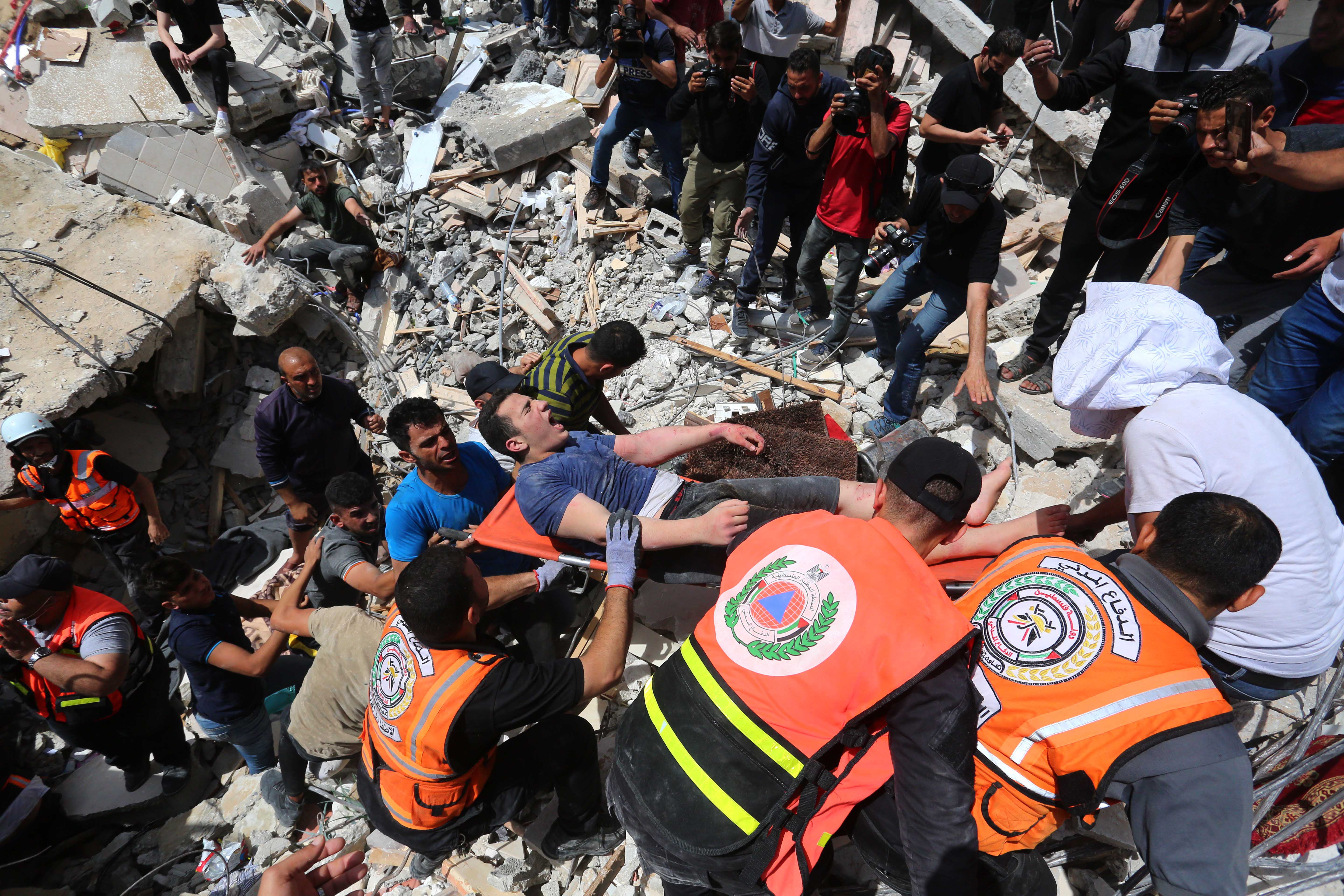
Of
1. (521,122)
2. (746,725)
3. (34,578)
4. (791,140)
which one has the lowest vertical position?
(34,578)

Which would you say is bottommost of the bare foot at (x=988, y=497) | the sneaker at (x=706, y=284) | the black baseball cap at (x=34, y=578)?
the black baseball cap at (x=34, y=578)

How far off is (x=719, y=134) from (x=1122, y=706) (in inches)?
202

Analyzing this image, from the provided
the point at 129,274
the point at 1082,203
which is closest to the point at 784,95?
the point at 1082,203

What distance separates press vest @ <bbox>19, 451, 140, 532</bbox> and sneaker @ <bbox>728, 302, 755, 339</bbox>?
4.98 metres

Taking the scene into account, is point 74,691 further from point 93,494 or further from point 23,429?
point 23,429

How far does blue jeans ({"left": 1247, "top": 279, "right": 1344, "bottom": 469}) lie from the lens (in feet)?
10.3

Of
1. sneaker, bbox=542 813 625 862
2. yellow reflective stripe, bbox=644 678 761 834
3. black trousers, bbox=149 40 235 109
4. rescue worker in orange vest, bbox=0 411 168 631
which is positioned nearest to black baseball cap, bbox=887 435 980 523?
yellow reflective stripe, bbox=644 678 761 834

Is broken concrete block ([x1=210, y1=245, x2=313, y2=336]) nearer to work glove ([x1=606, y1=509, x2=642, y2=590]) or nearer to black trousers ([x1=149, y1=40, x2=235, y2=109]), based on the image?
black trousers ([x1=149, y1=40, x2=235, y2=109])

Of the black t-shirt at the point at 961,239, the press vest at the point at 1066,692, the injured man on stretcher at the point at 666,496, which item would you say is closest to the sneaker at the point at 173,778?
the injured man on stretcher at the point at 666,496

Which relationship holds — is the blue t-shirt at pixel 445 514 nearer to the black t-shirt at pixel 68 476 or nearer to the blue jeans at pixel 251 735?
the blue jeans at pixel 251 735

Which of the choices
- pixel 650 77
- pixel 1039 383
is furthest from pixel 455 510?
pixel 650 77

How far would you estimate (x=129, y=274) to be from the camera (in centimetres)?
669

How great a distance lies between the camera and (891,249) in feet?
16.8

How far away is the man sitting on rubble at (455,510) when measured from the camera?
12.3 feet
